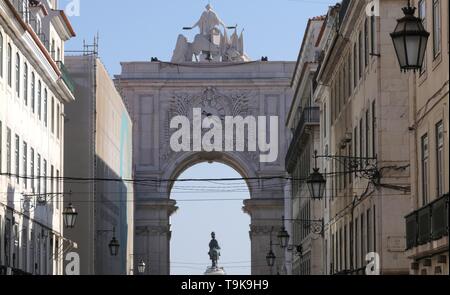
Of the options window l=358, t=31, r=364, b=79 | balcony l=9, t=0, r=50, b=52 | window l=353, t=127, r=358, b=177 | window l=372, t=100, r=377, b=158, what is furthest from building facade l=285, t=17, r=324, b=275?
window l=372, t=100, r=377, b=158

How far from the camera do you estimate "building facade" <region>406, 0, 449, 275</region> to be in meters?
23.9

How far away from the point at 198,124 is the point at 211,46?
8249 mm

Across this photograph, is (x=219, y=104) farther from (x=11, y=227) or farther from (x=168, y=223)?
(x=11, y=227)

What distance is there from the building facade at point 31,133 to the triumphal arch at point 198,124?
167 feet

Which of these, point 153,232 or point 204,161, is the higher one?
point 204,161

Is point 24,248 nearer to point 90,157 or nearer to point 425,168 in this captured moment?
point 425,168

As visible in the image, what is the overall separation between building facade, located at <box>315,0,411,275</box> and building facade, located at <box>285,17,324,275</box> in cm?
1078

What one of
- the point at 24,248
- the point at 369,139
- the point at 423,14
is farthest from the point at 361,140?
the point at 24,248

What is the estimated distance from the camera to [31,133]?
158 feet

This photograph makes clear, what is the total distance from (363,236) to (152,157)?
246ft

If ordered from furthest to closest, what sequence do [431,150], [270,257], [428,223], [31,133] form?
[270,257]
[31,133]
[431,150]
[428,223]

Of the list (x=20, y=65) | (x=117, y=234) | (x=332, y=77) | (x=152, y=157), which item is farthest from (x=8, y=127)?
(x=152, y=157)

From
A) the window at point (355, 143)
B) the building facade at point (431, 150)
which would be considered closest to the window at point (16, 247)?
the window at point (355, 143)
